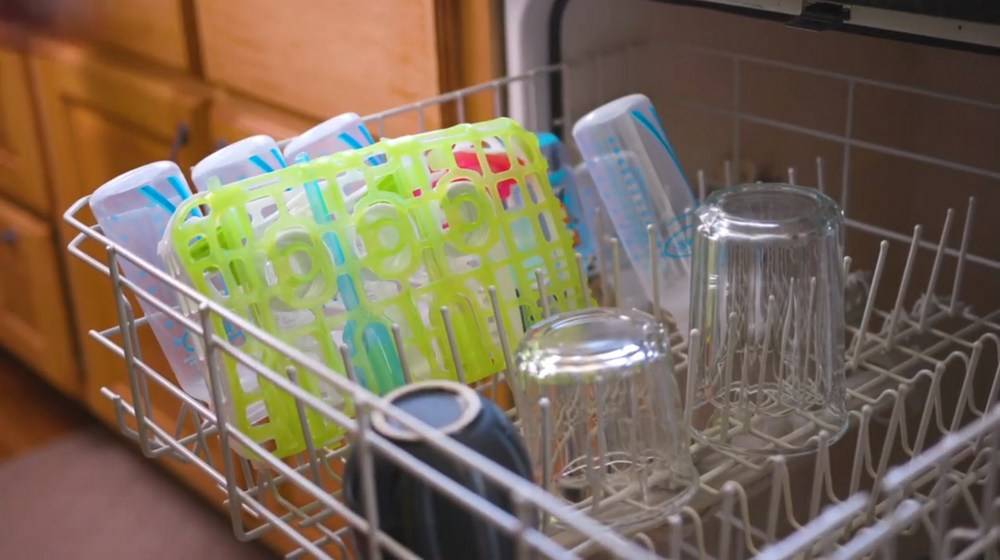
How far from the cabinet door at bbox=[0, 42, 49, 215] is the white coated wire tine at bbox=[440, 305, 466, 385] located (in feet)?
4.13

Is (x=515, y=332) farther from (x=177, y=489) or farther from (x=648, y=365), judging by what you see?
(x=177, y=489)

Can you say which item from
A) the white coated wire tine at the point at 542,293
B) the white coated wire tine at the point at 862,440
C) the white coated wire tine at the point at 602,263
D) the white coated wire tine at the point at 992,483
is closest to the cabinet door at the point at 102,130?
the white coated wire tine at the point at 602,263

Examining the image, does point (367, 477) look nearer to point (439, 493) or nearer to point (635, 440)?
point (439, 493)

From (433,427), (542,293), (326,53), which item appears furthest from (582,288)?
(326,53)

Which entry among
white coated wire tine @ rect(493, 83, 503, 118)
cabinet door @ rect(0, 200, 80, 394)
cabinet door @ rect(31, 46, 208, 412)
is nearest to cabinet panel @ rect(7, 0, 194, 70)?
cabinet door @ rect(31, 46, 208, 412)

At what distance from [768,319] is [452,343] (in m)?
0.20

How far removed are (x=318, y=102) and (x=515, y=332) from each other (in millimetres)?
506

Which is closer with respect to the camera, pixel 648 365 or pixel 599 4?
pixel 648 365

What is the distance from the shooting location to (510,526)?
1.25 feet

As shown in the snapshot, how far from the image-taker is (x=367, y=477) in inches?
17.4

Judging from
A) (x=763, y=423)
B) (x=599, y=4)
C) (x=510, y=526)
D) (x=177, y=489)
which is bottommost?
(x=177, y=489)

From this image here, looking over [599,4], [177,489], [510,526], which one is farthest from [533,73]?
[177,489]

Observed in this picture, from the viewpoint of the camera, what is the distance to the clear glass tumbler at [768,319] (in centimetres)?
65

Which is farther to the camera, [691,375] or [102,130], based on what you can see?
[102,130]
